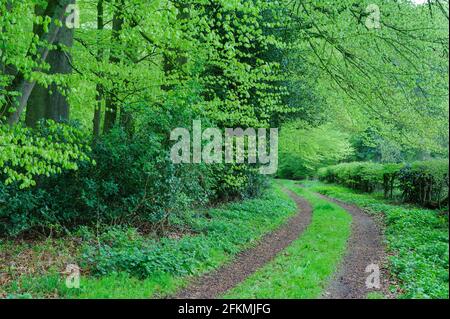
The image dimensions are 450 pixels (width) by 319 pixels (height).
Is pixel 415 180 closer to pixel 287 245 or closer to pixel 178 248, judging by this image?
pixel 287 245

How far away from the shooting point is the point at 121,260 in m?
7.15

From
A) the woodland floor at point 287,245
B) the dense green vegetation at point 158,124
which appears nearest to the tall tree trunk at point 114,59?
the dense green vegetation at point 158,124

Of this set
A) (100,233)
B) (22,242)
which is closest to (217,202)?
(100,233)

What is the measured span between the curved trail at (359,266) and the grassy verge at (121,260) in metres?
2.47

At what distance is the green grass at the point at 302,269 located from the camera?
251 inches

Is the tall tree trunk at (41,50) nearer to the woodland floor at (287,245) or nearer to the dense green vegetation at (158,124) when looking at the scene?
the dense green vegetation at (158,124)

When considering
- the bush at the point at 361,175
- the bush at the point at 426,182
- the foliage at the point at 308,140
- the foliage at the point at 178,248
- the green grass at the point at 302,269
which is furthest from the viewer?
the bush at the point at 361,175

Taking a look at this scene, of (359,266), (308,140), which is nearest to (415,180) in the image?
(308,140)

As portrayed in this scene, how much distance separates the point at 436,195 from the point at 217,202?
30.4 feet

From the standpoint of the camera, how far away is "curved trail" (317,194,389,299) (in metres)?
6.63

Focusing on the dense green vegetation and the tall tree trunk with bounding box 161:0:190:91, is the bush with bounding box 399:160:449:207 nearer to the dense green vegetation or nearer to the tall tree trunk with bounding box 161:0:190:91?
the dense green vegetation

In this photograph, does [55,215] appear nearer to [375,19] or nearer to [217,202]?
[217,202]

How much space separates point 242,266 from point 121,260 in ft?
8.34
